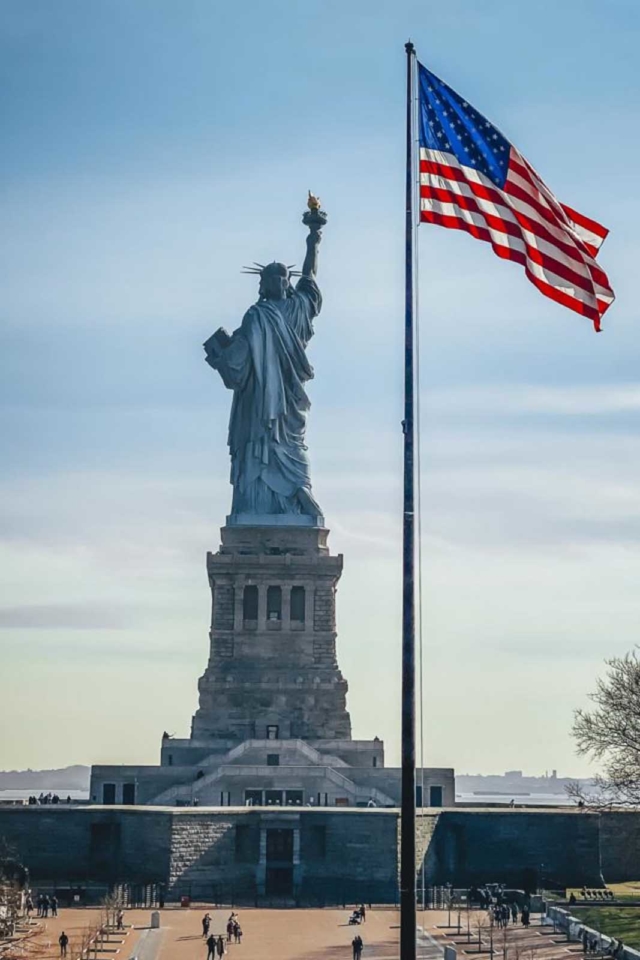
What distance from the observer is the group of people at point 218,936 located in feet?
160

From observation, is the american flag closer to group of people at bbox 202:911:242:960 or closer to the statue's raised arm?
group of people at bbox 202:911:242:960

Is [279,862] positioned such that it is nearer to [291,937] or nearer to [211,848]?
[211,848]

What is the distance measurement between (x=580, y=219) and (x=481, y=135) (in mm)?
A: 2152

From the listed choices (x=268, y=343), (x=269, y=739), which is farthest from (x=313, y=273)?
(x=269, y=739)

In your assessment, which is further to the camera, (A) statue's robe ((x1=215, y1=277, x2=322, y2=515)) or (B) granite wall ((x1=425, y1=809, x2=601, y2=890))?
(A) statue's robe ((x1=215, y1=277, x2=322, y2=515))

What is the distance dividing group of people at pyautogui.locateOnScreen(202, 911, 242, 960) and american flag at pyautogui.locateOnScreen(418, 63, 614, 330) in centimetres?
3059

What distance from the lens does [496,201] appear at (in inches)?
918

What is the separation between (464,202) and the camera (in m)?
23.2

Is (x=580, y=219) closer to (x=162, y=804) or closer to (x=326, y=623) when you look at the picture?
(x=162, y=804)

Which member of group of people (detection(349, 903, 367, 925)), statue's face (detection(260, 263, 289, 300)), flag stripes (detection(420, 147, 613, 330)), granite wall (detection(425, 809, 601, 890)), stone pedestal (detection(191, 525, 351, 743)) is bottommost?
group of people (detection(349, 903, 367, 925))

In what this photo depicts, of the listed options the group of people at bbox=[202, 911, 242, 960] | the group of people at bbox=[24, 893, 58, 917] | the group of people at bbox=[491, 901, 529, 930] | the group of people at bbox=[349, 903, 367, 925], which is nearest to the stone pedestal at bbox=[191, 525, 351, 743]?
the group of people at bbox=[24, 893, 58, 917]

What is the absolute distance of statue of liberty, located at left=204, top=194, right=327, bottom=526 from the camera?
8481 cm

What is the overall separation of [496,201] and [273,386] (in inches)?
2456

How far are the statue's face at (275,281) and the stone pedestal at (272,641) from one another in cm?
1275
